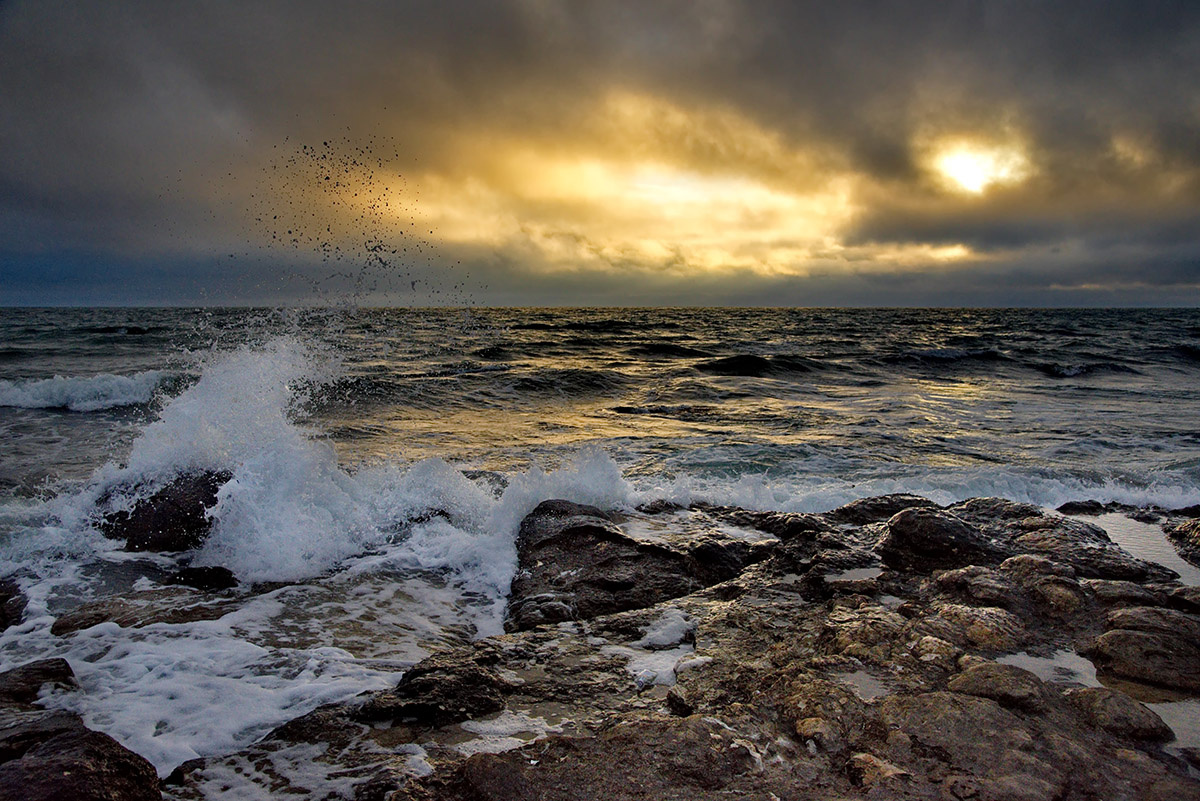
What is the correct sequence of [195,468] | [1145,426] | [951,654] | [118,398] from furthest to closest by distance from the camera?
[118,398] < [1145,426] < [195,468] < [951,654]

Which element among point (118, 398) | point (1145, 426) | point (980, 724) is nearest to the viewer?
point (980, 724)

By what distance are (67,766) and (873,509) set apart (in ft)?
20.5

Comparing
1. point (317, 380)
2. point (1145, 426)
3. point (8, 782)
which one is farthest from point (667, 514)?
point (317, 380)

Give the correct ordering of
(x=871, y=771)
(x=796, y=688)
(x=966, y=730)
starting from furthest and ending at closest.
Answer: (x=796, y=688)
(x=966, y=730)
(x=871, y=771)

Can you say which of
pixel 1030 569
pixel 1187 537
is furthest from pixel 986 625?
pixel 1187 537

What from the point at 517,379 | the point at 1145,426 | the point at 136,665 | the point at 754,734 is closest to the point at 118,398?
the point at 517,379

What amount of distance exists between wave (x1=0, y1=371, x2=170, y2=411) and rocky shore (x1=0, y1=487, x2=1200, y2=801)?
11668mm

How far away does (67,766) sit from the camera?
2084 mm

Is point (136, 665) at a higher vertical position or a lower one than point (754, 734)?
lower

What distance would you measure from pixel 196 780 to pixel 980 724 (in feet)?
10.8

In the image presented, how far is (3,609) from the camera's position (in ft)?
13.5

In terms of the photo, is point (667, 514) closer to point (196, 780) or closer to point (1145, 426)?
point (196, 780)

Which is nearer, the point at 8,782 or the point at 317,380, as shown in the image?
the point at 8,782

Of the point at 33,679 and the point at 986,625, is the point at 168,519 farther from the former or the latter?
the point at 986,625
